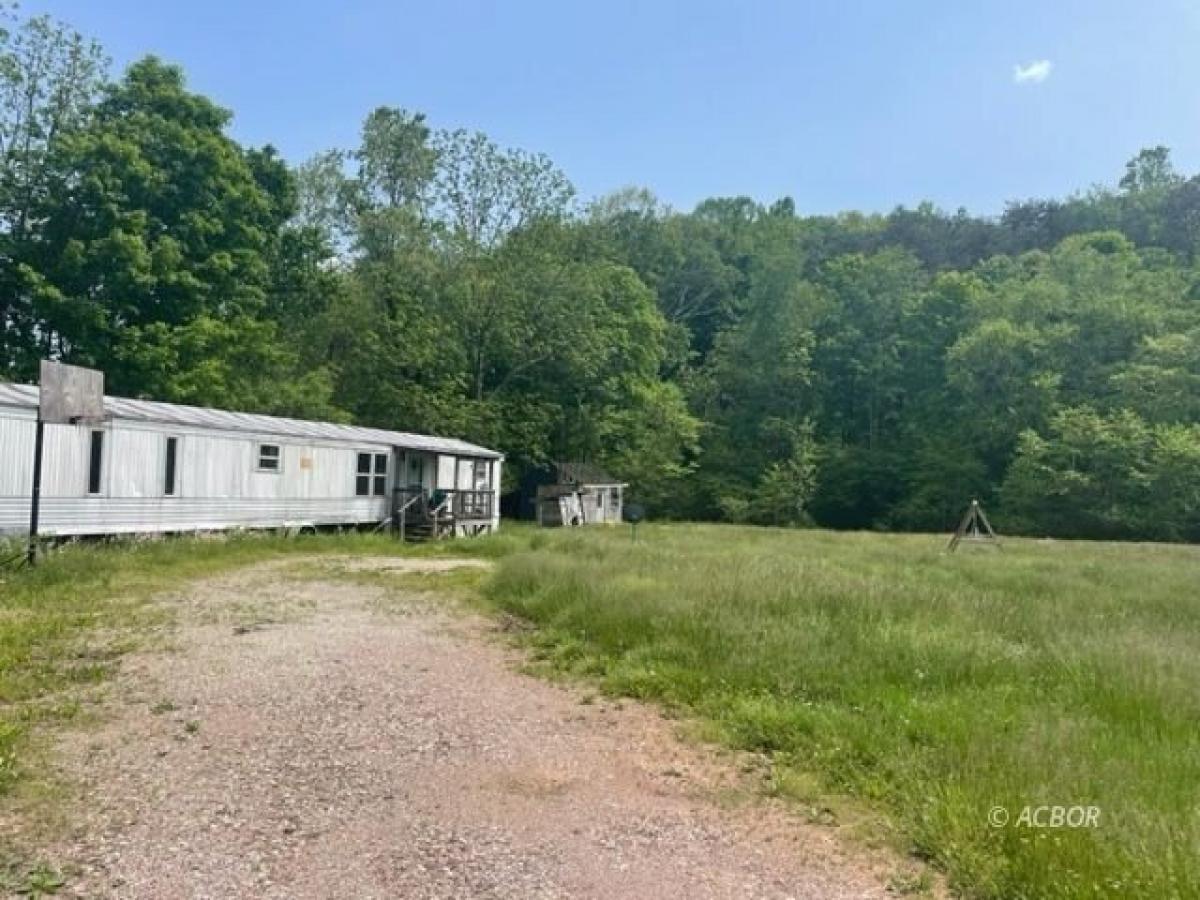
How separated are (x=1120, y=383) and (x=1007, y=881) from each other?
131 ft

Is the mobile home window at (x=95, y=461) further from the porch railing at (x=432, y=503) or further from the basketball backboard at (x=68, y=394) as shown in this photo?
the porch railing at (x=432, y=503)

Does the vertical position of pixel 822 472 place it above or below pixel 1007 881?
above

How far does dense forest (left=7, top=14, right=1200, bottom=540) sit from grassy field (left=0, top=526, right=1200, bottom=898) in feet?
52.1

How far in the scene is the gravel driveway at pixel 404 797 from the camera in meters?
3.27

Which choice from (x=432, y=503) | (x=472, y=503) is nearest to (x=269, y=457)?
(x=432, y=503)

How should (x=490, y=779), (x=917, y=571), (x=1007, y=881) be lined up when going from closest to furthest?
(x=1007, y=881) → (x=490, y=779) → (x=917, y=571)

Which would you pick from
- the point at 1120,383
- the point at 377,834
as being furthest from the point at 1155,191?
the point at 377,834

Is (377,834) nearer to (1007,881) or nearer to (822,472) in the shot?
(1007,881)

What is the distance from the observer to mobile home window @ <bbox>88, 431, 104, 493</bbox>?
537 inches

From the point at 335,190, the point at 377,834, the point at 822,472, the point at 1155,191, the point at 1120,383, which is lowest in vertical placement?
the point at 377,834

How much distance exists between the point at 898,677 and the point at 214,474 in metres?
14.3

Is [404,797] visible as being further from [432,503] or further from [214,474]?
[432,503]

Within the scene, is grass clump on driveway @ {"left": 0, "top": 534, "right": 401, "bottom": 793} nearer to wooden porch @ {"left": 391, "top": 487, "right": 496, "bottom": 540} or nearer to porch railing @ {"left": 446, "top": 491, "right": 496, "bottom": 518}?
wooden porch @ {"left": 391, "top": 487, "right": 496, "bottom": 540}

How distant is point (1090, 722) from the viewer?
492cm
